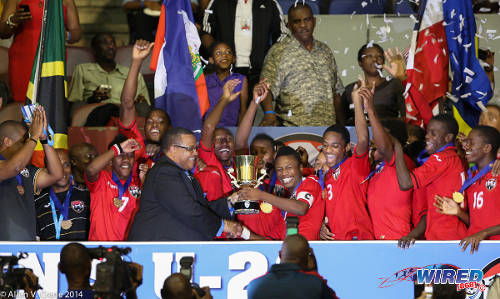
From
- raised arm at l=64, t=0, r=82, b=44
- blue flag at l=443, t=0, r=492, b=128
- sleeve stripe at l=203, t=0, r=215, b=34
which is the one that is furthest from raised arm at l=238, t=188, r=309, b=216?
raised arm at l=64, t=0, r=82, b=44

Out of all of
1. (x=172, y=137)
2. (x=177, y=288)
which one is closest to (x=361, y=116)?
(x=172, y=137)

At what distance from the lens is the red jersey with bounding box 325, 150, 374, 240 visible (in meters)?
6.53

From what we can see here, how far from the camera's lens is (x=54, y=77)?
8062 mm

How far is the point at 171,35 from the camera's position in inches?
336

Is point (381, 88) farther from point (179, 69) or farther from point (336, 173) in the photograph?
point (179, 69)

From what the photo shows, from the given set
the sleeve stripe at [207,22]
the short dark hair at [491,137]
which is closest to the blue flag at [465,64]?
the short dark hair at [491,137]

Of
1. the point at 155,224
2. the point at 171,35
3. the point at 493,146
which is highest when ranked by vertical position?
the point at 171,35

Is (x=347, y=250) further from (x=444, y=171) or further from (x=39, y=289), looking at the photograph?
(x=39, y=289)

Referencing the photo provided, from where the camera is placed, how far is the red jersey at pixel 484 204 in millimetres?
6168

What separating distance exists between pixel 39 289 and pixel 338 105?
439cm

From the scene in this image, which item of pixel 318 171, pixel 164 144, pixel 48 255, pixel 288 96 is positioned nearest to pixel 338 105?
pixel 288 96

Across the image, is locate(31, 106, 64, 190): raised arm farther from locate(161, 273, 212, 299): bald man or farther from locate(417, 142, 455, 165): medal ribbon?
locate(417, 142, 455, 165): medal ribbon

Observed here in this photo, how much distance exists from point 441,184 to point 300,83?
2658mm

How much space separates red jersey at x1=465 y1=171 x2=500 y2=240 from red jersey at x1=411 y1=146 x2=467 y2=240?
0.17 meters
